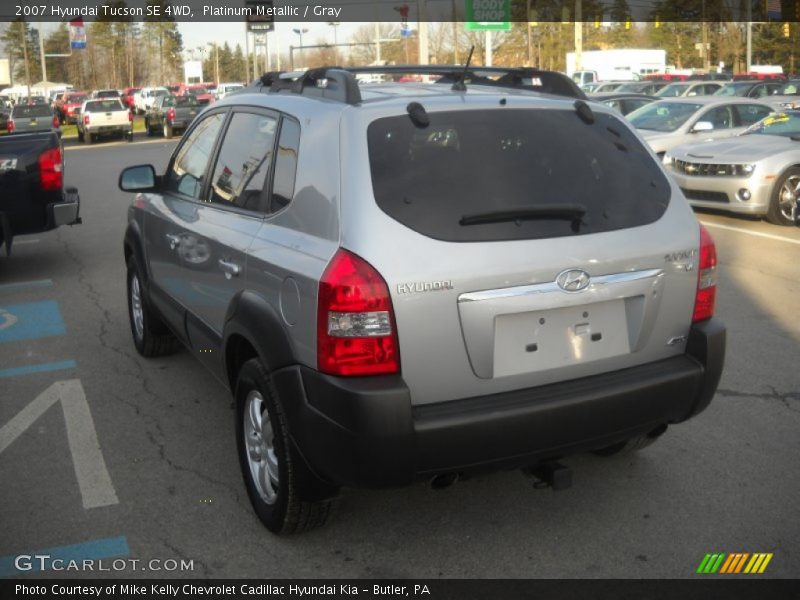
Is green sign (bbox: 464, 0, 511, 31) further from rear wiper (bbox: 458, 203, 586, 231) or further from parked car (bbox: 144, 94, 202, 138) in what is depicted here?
rear wiper (bbox: 458, 203, 586, 231)

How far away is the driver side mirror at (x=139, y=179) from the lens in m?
5.52

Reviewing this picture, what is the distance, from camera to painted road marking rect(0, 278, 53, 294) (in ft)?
29.4

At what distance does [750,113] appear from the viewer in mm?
16047

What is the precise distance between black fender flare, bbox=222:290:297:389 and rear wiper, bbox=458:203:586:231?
802 mm

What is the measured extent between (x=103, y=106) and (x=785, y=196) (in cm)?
3104

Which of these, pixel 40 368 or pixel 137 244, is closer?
pixel 137 244

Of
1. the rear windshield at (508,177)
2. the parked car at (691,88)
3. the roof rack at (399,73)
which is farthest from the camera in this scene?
the parked car at (691,88)

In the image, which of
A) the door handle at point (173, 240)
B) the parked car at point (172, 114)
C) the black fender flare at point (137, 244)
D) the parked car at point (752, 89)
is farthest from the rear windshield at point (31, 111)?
the door handle at point (173, 240)

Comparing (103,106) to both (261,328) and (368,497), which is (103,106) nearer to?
(368,497)

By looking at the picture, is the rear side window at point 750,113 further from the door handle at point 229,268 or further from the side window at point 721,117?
the door handle at point 229,268

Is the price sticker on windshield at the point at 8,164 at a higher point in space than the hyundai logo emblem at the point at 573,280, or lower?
higher

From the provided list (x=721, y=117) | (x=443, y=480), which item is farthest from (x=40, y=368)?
(x=721, y=117)

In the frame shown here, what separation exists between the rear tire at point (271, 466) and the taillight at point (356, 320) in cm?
47

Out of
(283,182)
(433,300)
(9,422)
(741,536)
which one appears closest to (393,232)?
(433,300)
